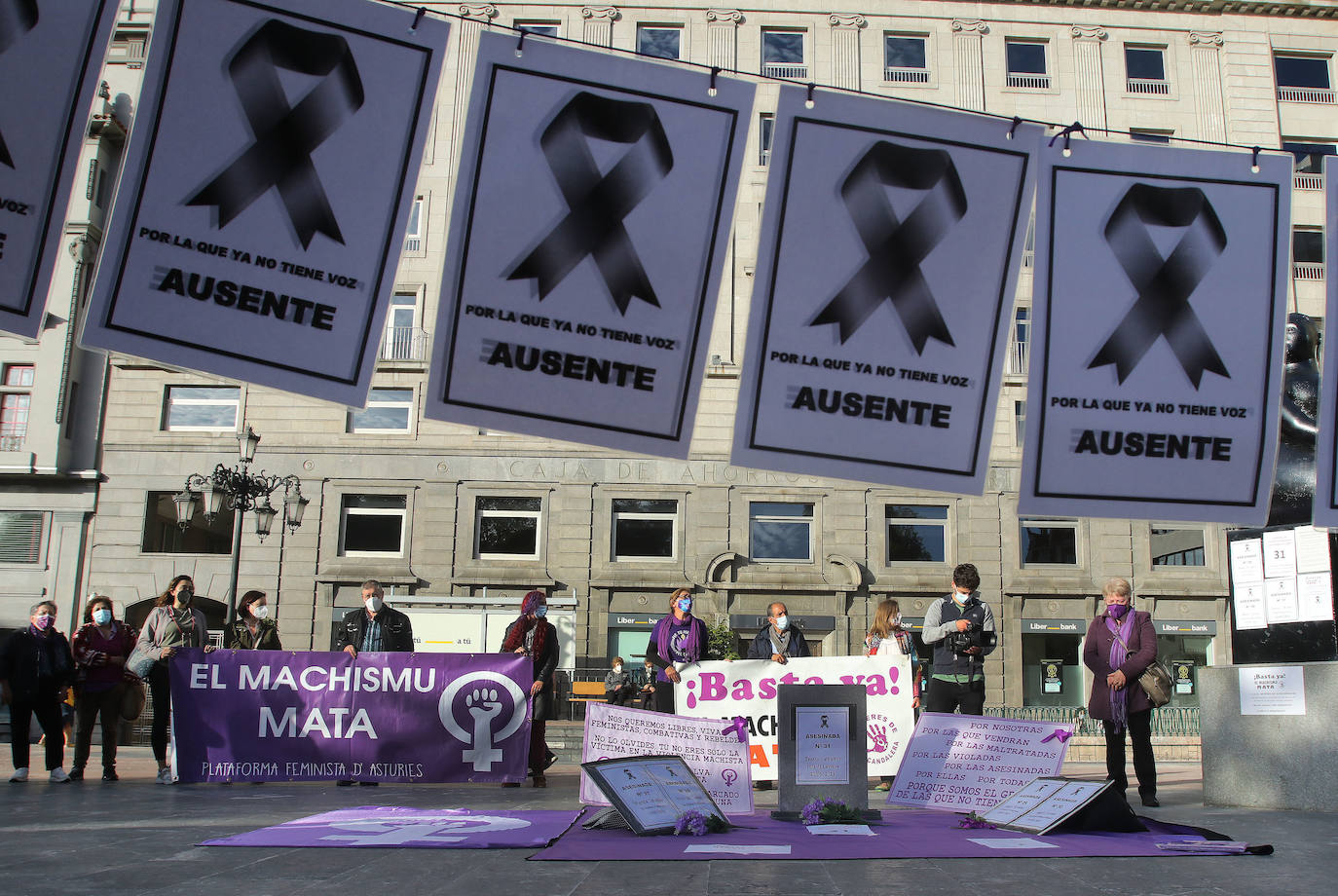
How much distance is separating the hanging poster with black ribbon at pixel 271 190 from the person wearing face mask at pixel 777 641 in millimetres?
7523

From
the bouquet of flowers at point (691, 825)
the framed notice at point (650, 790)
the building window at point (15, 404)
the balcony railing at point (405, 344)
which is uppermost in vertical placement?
the balcony railing at point (405, 344)

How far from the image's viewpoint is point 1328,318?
5.74m

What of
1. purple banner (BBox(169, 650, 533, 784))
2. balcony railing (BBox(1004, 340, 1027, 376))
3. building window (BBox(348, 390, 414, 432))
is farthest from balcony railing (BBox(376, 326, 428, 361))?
purple banner (BBox(169, 650, 533, 784))

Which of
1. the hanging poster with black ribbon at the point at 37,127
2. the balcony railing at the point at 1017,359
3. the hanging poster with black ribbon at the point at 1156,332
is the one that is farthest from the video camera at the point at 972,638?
the balcony railing at the point at 1017,359

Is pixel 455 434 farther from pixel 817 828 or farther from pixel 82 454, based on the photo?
pixel 817 828

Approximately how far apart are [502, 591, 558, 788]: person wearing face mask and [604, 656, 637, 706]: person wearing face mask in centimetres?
1100

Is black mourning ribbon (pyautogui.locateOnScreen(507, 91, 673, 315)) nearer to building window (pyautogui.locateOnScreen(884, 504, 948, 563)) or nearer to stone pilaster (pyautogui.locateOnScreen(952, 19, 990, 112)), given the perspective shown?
building window (pyautogui.locateOnScreen(884, 504, 948, 563))

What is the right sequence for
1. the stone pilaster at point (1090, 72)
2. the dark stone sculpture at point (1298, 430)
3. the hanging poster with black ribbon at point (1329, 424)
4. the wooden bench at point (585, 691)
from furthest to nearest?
the stone pilaster at point (1090, 72), the wooden bench at point (585, 691), the dark stone sculpture at point (1298, 430), the hanging poster with black ribbon at point (1329, 424)

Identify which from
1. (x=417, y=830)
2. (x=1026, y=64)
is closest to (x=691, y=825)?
(x=417, y=830)

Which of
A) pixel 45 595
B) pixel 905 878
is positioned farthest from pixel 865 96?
pixel 45 595

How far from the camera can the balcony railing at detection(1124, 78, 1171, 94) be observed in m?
33.9

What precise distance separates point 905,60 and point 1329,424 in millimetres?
31108

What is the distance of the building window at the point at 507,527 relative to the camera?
31.3 metres

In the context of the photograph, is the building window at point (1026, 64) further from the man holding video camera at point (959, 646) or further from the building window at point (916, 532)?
the man holding video camera at point (959, 646)
